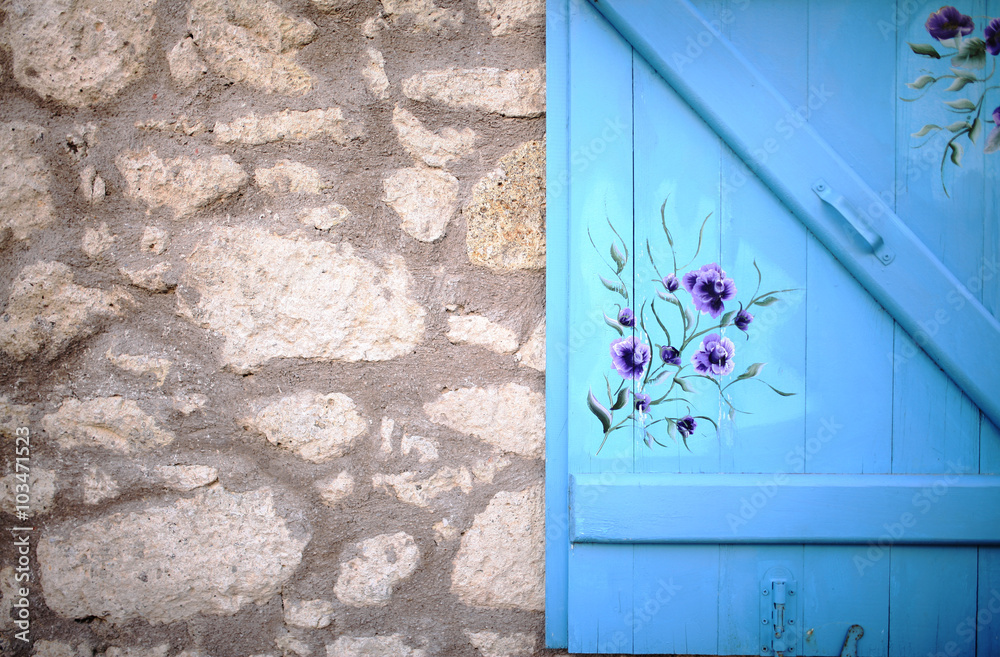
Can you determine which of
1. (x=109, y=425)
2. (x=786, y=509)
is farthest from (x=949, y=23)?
(x=109, y=425)

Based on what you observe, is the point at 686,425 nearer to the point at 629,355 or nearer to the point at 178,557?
the point at 629,355

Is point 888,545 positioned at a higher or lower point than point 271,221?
lower

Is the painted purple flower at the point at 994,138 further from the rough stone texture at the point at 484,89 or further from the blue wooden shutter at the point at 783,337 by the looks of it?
the rough stone texture at the point at 484,89

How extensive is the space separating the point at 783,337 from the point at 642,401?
333 millimetres

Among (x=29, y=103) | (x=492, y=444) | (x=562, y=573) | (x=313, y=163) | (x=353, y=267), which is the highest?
(x=29, y=103)

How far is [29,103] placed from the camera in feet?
4.02

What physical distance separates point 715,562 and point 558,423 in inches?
18.2

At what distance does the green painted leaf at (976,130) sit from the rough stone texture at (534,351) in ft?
3.26

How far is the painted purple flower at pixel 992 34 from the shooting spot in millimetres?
1143

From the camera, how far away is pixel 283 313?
47.8 inches

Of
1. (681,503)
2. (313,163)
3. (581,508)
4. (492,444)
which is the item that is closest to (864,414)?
(681,503)

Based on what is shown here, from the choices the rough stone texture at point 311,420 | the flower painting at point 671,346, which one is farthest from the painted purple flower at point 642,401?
the rough stone texture at point 311,420

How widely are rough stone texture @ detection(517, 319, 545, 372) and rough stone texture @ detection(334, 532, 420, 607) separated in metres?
0.48

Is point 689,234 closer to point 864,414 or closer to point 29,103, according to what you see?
point 864,414
